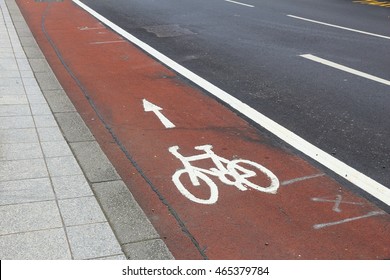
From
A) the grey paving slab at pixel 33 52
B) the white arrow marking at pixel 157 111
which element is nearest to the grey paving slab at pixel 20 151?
the white arrow marking at pixel 157 111

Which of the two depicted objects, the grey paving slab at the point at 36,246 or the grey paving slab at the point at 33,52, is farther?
the grey paving slab at the point at 33,52

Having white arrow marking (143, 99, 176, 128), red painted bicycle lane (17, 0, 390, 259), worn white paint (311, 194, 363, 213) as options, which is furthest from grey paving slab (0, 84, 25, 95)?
worn white paint (311, 194, 363, 213)

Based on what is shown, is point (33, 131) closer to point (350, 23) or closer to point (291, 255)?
point (291, 255)

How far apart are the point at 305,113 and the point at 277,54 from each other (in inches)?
150

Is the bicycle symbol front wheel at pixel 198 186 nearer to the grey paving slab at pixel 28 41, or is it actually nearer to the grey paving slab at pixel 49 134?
the grey paving slab at pixel 49 134

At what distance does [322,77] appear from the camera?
9156 millimetres

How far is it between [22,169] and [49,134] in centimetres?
106

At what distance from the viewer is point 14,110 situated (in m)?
7.07

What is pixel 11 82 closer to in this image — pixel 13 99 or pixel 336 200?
pixel 13 99

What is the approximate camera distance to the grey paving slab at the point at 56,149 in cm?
567

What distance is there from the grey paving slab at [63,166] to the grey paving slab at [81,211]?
1.98 ft

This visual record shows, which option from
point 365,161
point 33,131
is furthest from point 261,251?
point 33,131

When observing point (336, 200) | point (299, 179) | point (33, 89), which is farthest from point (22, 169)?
point (336, 200)

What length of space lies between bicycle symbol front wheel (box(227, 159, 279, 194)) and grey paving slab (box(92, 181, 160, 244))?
1213 mm
